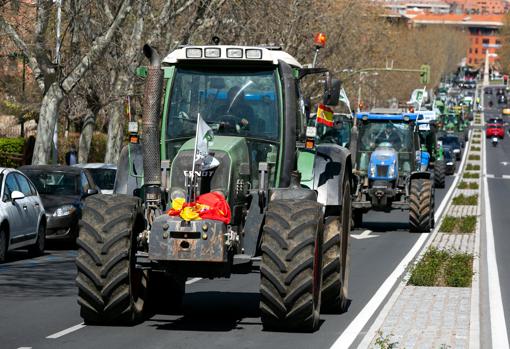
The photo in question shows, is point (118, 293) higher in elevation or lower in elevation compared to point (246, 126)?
lower

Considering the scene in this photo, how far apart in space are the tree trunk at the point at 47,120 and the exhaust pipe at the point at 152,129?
18886 mm

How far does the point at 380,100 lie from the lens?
9456cm

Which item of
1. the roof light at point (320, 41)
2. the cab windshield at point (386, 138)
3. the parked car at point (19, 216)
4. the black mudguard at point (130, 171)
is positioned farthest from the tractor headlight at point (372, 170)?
the black mudguard at point (130, 171)

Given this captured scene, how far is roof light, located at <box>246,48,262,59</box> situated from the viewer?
1380cm

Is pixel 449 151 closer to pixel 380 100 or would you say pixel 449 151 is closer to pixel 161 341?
pixel 380 100

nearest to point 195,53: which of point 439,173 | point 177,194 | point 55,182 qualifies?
point 177,194

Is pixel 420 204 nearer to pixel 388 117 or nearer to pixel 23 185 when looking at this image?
pixel 388 117

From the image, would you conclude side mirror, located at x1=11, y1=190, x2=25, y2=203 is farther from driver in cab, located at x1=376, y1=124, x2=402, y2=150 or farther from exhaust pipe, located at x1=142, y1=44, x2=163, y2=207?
driver in cab, located at x1=376, y1=124, x2=402, y2=150

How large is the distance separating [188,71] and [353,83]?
60.7 metres

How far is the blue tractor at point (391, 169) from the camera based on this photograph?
31312mm

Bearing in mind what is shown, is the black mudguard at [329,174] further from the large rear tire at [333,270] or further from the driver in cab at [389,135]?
the driver in cab at [389,135]

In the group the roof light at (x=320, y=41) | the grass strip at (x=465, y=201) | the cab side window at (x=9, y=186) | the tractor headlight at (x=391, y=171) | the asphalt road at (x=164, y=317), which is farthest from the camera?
the grass strip at (x=465, y=201)

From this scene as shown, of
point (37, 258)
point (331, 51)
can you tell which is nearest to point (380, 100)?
point (331, 51)

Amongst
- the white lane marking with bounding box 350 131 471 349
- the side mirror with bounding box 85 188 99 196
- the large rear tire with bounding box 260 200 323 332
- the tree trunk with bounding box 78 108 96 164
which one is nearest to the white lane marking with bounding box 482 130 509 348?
the white lane marking with bounding box 350 131 471 349
